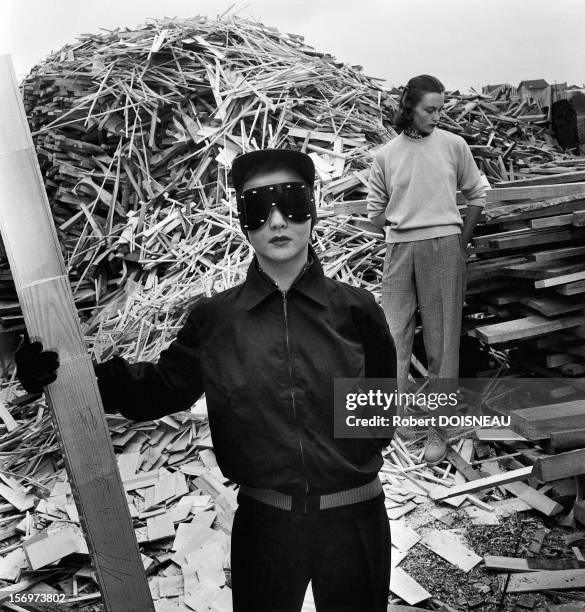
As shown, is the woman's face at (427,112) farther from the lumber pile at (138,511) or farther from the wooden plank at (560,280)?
the lumber pile at (138,511)

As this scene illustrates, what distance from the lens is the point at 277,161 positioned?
5.46 feet

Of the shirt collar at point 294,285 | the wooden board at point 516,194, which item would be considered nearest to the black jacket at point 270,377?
the shirt collar at point 294,285

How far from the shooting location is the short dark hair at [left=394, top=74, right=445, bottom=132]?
11.5 ft

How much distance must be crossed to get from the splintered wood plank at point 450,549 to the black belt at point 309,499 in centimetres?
151

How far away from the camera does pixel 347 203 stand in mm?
4895

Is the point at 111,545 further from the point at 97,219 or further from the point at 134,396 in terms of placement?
the point at 97,219

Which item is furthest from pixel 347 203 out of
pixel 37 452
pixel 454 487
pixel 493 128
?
pixel 493 128

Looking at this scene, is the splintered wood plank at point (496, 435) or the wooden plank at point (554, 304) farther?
the splintered wood plank at point (496, 435)

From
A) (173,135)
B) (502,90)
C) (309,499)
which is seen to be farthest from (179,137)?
(502,90)

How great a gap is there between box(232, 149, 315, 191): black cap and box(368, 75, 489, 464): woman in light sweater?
6.65 ft

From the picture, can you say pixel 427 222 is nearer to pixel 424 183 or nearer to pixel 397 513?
pixel 424 183

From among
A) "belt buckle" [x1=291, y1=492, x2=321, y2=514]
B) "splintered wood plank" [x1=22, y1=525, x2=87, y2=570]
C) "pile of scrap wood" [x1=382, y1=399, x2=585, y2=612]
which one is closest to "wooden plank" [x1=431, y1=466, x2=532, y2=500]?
"pile of scrap wood" [x1=382, y1=399, x2=585, y2=612]

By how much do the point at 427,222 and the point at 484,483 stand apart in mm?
1296

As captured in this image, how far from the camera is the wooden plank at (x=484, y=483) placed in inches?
133
